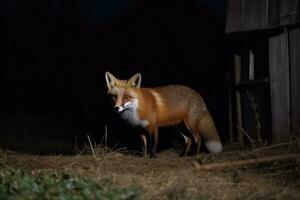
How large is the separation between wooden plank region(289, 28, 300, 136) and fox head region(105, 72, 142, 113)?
224 cm

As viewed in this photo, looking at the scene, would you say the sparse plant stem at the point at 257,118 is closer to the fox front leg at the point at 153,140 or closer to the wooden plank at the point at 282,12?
the wooden plank at the point at 282,12

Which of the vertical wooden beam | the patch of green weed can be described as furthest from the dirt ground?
the vertical wooden beam

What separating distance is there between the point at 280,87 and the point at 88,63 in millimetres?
5894

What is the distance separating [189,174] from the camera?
602cm

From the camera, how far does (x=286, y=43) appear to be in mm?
7926

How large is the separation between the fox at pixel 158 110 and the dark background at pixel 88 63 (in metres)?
1.78

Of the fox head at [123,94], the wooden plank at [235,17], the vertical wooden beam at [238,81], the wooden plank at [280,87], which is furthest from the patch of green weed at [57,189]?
the vertical wooden beam at [238,81]

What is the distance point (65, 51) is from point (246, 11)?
22.0 ft

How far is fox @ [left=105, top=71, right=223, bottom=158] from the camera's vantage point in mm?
7484

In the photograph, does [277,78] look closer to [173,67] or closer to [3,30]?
[173,67]

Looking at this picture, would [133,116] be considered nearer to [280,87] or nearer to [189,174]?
[189,174]

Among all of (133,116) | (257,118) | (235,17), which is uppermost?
(235,17)

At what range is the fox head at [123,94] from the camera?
7293 mm

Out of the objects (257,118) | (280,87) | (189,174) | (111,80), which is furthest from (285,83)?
(189,174)
